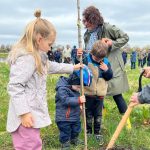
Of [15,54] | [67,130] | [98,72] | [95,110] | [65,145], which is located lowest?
[65,145]

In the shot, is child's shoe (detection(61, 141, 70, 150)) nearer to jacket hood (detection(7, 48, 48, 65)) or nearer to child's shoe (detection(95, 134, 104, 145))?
child's shoe (detection(95, 134, 104, 145))

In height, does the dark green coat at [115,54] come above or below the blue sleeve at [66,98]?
above

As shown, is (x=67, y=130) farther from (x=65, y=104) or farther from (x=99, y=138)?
(x=99, y=138)

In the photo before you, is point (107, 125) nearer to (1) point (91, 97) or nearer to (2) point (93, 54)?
(1) point (91, 97)

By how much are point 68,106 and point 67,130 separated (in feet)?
1.05

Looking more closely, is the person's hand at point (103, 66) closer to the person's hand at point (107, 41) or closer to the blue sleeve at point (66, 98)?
the person's hand at point (107, 41)

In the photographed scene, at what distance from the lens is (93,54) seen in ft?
19.4

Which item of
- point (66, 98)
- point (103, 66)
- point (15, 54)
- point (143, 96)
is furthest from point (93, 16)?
point (15, 54)

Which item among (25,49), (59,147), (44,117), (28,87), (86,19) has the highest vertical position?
(86,19)

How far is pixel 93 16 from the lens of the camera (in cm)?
643

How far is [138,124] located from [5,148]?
7.36 feet

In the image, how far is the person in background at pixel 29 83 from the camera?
167 inches

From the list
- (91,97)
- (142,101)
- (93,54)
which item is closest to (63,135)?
(91,97)

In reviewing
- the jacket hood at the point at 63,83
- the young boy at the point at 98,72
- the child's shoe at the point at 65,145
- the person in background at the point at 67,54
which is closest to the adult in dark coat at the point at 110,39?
the young boy at the point at 98,72
